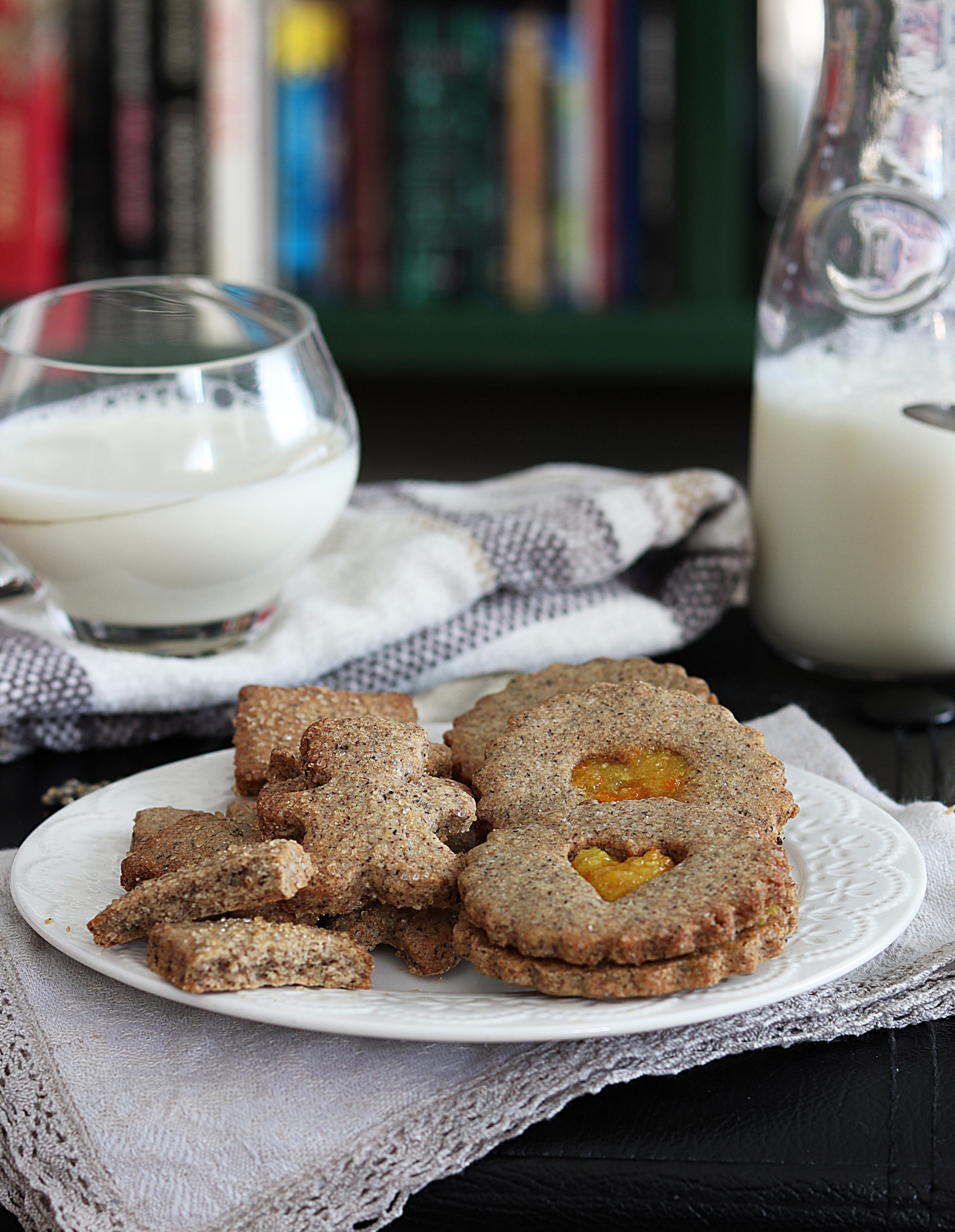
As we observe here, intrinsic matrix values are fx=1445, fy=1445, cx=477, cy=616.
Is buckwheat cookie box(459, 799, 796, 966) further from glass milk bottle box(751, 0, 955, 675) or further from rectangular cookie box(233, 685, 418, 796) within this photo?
glass milk bottle box(751, 0, 955, 675)

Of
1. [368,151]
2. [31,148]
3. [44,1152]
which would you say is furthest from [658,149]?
[44,1152]

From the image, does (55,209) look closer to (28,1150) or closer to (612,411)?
(612,411)

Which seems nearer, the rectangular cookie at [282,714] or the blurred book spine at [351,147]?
the rectangular cookie at [282,714]

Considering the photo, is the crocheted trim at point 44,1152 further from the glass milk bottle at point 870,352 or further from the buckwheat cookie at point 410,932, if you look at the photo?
the glass milk bottle at point 870,352

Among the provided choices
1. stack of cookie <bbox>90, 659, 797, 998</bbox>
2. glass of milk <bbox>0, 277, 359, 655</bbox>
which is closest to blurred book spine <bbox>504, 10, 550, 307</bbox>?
glass of milk <bbox>0, 277, 359, 655</bbox>

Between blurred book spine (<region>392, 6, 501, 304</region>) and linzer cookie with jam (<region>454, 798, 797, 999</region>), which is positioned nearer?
linzer cookie with jam (<region>454, 798, 797, 999</region>)

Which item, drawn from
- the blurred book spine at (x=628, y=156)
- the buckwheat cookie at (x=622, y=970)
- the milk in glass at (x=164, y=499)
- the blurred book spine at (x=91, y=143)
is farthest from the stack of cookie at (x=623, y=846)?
the blurred book spine at (x=91, y=143)

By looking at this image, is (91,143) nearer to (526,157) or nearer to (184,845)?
(526,157)
